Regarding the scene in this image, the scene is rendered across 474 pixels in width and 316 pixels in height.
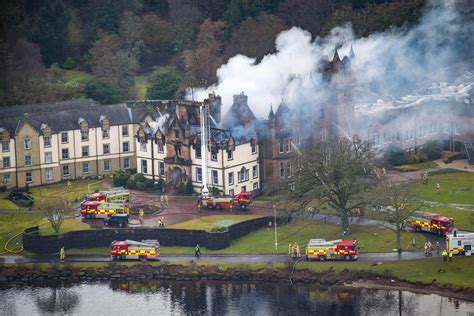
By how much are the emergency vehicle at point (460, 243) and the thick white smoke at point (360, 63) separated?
36187 mm

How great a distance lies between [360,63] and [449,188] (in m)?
23.1

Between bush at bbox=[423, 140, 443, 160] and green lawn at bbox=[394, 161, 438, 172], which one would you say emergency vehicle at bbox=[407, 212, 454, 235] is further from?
bush at bbox=[423, 140, 443, 160]

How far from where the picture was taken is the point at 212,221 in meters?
147

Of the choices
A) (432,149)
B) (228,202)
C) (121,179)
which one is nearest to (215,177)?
(228,202)

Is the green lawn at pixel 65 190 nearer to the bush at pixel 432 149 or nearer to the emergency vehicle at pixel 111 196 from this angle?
the emergency vehicle at pixel 111 196

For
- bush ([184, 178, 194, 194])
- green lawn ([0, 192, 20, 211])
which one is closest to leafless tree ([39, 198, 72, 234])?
green lawn ([0, 192, 20, 211])

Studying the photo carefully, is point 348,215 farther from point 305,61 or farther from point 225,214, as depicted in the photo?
point 305,61

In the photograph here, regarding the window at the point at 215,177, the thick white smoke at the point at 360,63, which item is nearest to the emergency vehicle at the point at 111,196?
the window at the point at 215,177

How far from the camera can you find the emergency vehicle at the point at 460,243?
132250 millimetres

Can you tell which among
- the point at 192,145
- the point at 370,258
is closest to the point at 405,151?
the point at 192,145

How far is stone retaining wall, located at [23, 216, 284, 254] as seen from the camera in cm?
14175

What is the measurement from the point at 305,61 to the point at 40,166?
3539cm

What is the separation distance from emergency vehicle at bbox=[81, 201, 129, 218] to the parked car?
10.0 feet

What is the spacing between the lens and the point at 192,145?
16038 centimetres
